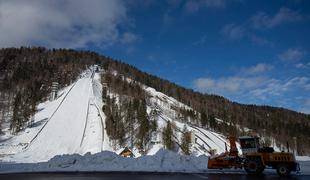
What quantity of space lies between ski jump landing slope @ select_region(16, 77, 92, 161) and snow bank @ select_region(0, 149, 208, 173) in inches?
1839

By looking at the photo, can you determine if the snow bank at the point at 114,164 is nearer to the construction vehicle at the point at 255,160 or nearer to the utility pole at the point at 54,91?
the construction vehicle at the point at 255,160

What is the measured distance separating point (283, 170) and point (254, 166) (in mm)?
2127

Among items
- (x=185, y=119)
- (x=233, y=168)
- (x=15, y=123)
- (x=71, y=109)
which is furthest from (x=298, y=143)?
(x=233, y=168)

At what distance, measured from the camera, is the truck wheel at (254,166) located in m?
23.8

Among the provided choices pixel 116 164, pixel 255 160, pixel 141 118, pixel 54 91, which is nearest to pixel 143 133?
pixel 141 118

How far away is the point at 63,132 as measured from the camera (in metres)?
97.3

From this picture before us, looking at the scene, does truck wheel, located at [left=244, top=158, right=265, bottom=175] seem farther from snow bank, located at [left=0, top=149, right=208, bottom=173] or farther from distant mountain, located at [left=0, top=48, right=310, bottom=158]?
distant mountain, located at [left=0, top=48, right=310, bottom=158]

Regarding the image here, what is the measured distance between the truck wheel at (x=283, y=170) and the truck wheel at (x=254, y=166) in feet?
4.19

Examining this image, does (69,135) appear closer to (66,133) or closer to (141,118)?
(66,133)

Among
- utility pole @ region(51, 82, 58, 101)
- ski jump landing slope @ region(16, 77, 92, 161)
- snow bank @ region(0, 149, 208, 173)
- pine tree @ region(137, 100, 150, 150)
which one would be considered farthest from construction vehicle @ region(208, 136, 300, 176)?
utility pole @ region(51, 82, 58, 101)

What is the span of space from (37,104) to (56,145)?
2394 inches

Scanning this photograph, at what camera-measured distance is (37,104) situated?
139 metres

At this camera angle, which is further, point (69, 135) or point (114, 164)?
point (69, 135)

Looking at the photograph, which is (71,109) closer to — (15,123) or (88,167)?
(15,123)
